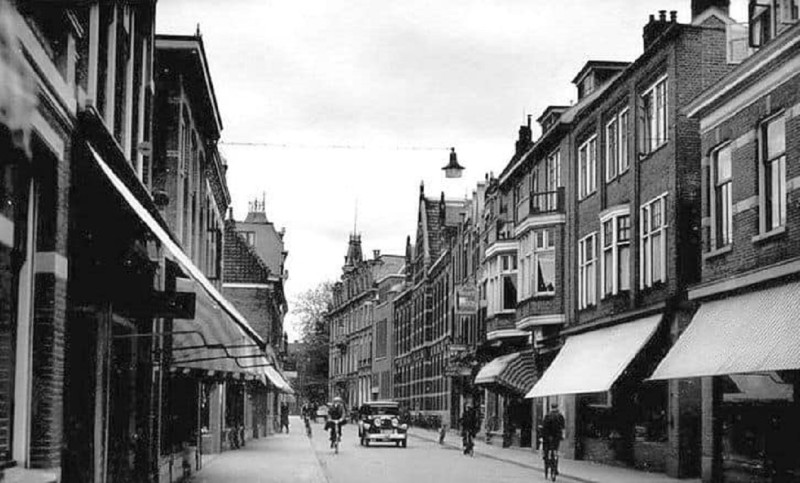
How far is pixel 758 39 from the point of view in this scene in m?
23.3

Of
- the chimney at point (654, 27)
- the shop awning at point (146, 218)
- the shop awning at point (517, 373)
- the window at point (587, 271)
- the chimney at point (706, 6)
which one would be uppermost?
the chimney at point (654, 27)

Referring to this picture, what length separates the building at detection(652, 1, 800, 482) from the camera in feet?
67.2

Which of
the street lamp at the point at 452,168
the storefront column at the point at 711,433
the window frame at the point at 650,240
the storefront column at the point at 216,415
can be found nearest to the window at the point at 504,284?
the storefront column at the point at 216,415

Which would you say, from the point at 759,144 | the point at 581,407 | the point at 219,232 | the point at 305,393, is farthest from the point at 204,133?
the point at 305,393

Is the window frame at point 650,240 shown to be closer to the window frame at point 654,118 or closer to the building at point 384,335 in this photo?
the window frame at point 654,118

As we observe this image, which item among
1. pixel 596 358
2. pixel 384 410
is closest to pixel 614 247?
pixel 596 358

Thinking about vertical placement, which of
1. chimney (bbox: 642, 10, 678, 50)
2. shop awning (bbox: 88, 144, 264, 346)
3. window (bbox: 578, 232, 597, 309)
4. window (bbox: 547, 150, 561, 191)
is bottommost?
shop awning (bbox: 88, 144, 264, 346)

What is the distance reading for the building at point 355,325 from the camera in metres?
107

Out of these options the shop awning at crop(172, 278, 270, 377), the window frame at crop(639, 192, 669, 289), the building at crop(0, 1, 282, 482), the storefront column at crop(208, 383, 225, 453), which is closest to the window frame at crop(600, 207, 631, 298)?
the window frame at crop(639, 192, 669, 289)

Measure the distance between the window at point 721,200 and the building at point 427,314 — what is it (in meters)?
41.8

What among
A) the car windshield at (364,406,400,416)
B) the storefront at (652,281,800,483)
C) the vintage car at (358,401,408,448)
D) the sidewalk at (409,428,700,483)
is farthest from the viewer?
the car windshield at (364,406,400,416)

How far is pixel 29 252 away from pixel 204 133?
79.3 ft

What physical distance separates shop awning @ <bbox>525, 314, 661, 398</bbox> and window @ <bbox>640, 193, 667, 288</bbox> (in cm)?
111

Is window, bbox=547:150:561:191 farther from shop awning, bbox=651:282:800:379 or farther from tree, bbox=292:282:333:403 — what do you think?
tree, bbox=292:282:333:403
